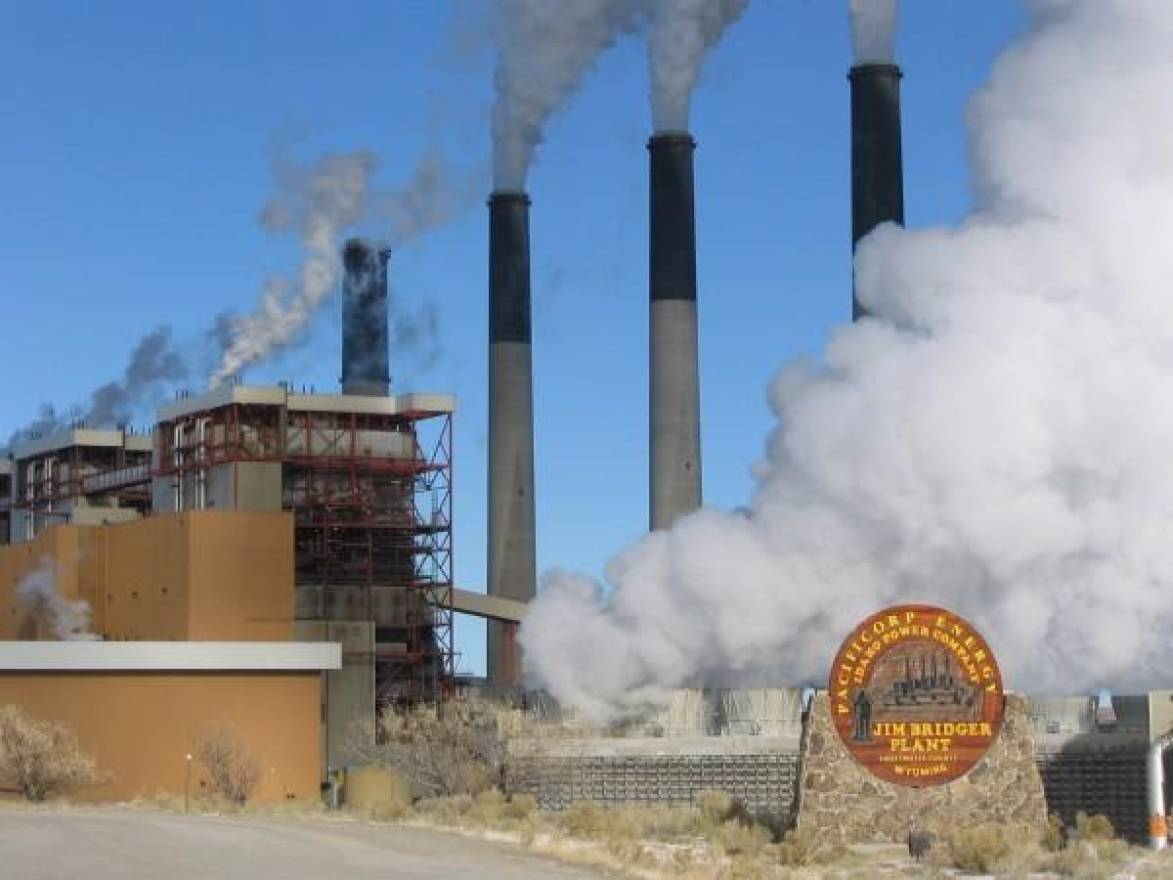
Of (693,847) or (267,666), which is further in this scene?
(267,666)

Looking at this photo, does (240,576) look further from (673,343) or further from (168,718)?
(673,343)

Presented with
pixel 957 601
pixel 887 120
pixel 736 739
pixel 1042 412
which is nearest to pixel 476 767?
pixel 736 739

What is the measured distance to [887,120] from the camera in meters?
83.6

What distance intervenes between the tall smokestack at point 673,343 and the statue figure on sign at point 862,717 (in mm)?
40780

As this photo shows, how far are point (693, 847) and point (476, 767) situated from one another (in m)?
18.6

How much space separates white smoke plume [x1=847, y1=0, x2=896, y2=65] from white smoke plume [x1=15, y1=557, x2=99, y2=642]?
106ft

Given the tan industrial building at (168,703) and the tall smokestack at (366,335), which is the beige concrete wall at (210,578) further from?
the tall smokestack at (366,335)

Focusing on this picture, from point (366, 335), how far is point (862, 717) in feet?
184

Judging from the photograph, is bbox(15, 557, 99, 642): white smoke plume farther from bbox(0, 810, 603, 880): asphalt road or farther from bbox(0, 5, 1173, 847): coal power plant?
bbox(0, 810, 603, 880): asphalt road

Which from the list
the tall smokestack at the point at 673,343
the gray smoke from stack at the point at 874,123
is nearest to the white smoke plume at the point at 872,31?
the gray smoke from stack at the point at 874,123

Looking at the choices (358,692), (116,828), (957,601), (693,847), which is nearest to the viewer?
(116,828)

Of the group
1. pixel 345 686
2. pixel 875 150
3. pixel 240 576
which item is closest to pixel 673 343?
pixel 875 150

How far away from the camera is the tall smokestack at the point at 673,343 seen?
8838 cm

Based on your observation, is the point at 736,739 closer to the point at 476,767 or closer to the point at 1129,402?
the point at 476,767
